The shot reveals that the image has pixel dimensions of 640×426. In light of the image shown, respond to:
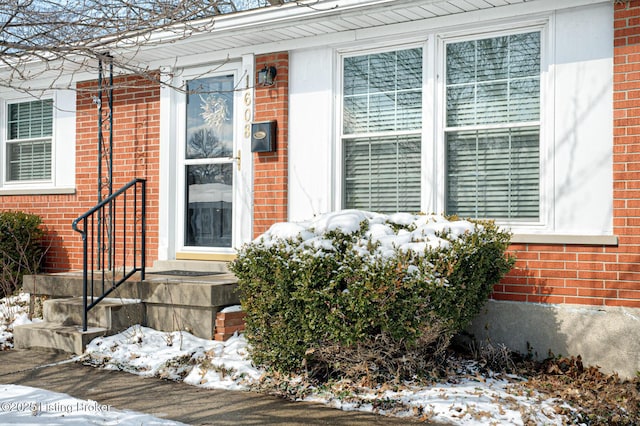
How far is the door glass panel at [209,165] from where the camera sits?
7.73 meters

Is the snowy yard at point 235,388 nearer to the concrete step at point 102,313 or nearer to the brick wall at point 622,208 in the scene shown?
the concrete step at point 102,313

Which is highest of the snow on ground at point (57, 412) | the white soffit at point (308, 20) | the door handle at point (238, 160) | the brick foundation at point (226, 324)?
the white soffit at point (308, 20)

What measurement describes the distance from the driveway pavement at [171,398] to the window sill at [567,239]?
2.34 meters

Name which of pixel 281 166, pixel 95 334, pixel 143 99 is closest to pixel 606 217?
pixel 281 166

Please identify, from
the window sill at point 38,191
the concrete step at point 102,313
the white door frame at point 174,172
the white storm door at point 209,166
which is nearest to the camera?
the concrete step at point 102,313

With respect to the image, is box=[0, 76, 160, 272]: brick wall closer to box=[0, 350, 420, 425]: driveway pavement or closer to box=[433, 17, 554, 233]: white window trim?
box=[0, 350, 420, 425]: driveway pavement

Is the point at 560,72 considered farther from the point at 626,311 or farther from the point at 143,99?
the point at 143,99

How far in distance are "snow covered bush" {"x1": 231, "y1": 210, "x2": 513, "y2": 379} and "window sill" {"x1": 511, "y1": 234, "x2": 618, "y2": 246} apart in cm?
63

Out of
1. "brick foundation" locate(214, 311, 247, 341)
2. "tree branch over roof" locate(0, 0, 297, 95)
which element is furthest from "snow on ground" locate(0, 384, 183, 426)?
"tree branch over roof" locate(0, 0, 297, 95)

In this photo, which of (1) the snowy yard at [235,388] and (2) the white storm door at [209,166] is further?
(2) the white storm door at [209,166]

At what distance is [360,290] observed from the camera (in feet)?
15.1

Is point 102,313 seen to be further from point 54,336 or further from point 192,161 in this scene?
point 192,161

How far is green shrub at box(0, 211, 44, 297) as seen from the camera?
27.0 feet

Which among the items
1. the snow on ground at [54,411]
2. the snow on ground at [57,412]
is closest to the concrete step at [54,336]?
the snow on ground at [54,411]
